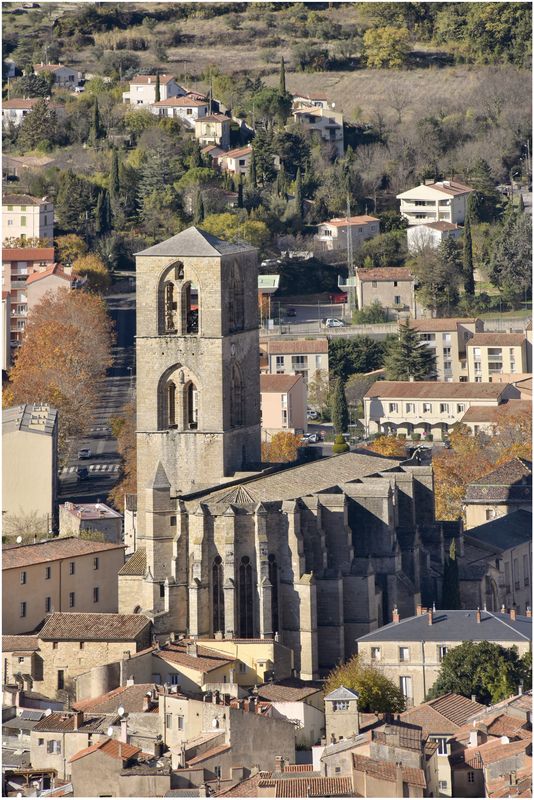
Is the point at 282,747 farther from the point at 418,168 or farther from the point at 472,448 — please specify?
the point at 418,168

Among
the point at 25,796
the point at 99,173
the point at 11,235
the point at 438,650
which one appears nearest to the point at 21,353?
the point at 11,235

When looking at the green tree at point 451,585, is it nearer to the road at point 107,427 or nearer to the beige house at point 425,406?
the road at point 107,427

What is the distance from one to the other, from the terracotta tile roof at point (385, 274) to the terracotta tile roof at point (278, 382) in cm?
1690

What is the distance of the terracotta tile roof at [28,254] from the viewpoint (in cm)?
12838

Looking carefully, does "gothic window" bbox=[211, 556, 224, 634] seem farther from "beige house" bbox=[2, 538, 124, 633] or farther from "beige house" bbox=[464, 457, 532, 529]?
"beige house" bbox=[464, 457, 532, 529]

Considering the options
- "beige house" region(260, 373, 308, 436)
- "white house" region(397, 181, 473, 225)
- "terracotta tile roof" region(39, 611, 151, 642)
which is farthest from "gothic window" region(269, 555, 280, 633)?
"white house" region(397, 181, 473, 225)

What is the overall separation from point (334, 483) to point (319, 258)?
212 feet

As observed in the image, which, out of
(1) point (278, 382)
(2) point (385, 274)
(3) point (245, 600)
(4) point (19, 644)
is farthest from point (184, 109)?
(3) point (245, 600)

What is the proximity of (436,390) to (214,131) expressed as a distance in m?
42.9

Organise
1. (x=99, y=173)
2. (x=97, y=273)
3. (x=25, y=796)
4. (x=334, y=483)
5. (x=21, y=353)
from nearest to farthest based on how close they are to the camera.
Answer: (x=25, y=796) < (x=334, y=483) < (x=21, y=353) < (x=97, y=273) < (x=99, y=173)

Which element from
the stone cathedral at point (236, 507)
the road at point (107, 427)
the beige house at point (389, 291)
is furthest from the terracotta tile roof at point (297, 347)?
the stone cathedral at point (236, 507)

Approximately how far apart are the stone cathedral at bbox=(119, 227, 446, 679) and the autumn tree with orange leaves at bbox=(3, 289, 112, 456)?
93.9 feet

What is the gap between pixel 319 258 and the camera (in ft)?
448

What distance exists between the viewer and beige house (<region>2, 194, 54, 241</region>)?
13812 cm
